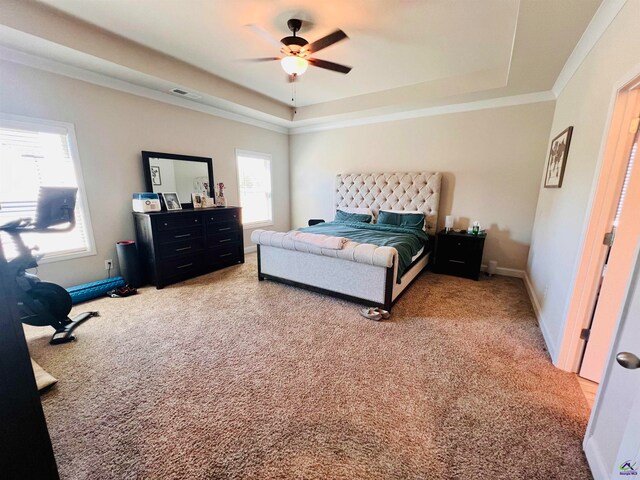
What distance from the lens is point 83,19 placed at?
2471 mm

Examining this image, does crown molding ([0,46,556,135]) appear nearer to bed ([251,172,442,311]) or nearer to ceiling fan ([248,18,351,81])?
bed ([251,172,442,311])

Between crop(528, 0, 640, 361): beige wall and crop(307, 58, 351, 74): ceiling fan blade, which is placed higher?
crop(307, 58, 351, 74): ceiling fan blade

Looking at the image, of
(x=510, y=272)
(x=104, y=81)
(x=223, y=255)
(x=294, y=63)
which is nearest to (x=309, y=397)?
(x=294, y=63)

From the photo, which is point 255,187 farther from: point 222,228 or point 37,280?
point 37,280

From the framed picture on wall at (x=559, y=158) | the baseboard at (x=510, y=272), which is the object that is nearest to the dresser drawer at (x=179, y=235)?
the framed picture on wall at (x=559, y=158)

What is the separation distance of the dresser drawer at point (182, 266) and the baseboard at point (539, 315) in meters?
A: 4.29

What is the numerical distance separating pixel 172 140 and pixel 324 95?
8.37 feet

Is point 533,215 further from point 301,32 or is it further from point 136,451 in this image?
point 136,451

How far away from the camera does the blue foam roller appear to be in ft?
10.0

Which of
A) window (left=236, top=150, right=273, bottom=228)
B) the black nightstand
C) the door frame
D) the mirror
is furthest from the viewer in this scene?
window (left=236, top=150, right=273, bottom=228)

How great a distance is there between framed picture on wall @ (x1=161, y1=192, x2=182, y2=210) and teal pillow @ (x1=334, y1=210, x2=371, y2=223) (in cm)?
276

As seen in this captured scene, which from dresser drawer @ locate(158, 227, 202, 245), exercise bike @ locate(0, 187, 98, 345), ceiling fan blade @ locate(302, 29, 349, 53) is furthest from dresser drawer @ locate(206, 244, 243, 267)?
ceiling fan blade @ locate(302, 29, 349, 53)

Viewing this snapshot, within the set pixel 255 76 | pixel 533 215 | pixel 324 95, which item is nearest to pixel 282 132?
pixel 324 95

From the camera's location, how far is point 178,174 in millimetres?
4074
